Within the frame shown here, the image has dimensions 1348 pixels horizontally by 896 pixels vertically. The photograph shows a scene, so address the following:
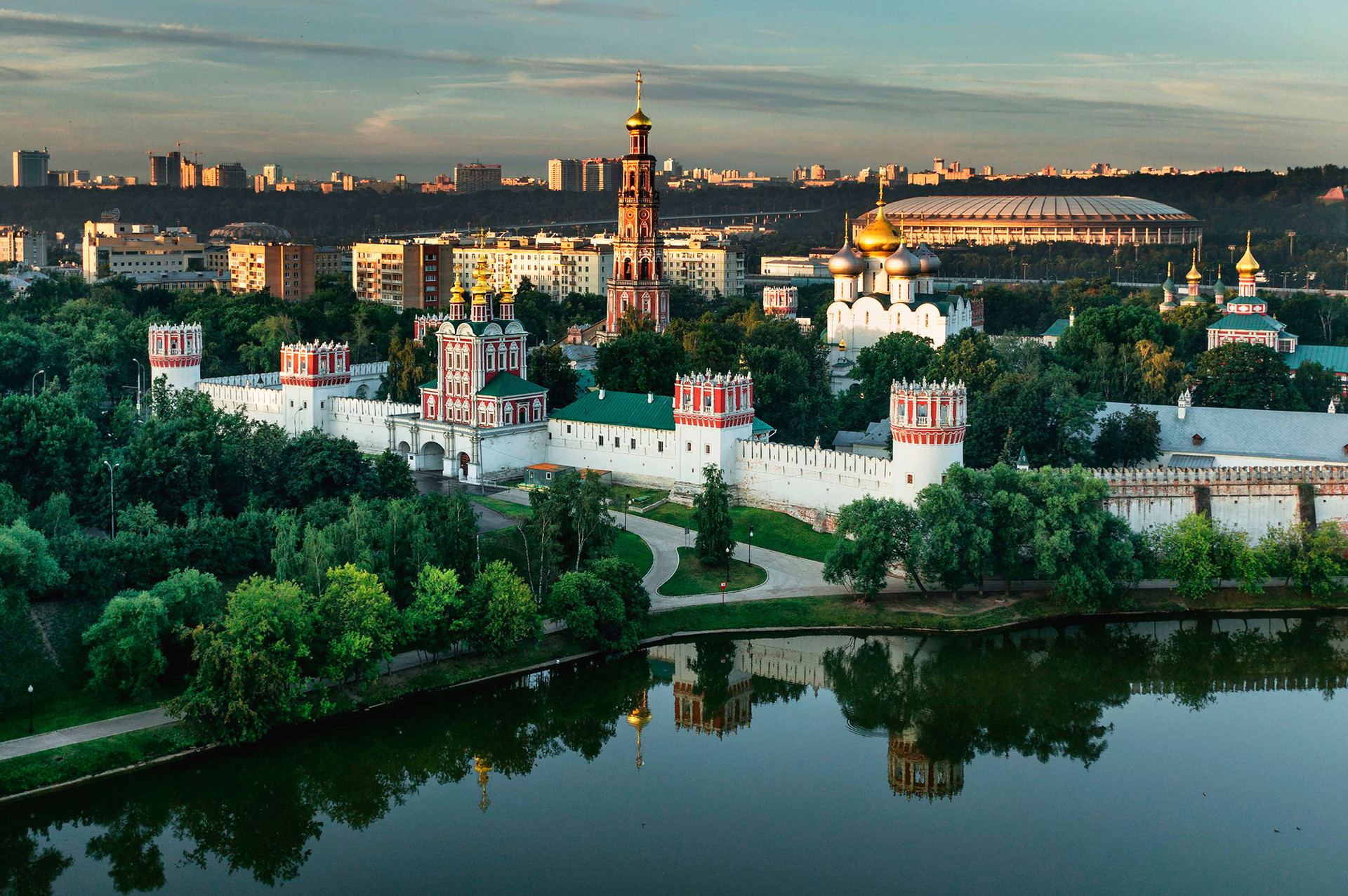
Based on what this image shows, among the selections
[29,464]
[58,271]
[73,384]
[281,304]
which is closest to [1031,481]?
[29,464]

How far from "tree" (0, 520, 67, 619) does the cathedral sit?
32.5m

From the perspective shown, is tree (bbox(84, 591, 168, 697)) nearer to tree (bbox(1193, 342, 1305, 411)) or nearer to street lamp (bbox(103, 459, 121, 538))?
street lamp (bbox(103, 459, 121, 538))

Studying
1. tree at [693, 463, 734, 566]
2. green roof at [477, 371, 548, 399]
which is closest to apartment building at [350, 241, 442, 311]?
green roof at [477, 371, 548, 399]

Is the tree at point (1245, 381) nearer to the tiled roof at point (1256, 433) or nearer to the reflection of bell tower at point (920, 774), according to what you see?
the tiled roof at point (1256, 433)

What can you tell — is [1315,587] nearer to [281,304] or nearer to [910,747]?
[910,747]

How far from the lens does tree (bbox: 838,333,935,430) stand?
4203 cm

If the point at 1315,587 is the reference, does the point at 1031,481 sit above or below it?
above

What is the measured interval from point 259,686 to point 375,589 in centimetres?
275

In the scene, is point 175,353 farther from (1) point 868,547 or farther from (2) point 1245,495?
(2) point 1245,495

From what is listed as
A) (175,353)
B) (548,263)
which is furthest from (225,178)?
(175,353)

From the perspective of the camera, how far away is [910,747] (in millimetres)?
23312

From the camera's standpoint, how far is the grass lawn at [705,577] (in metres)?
29.4

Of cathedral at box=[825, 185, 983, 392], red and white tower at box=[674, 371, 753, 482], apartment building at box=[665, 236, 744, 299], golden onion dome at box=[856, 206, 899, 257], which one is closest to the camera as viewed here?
red and white tower at box=[674, 371, 753, 482]

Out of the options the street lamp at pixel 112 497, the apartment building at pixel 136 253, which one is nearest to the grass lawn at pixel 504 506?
the street lamp at pixel 112 497
